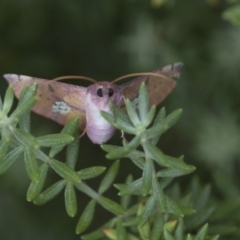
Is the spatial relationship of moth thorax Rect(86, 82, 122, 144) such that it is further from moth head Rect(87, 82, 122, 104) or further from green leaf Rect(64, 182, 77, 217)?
green leaf Rect(64, 182, 77, 217)

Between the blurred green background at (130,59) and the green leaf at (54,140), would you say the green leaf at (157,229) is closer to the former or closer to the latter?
the green leaf at (54,140)

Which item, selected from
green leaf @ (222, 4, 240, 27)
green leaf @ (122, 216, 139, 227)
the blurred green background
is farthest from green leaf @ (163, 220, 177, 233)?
the blurred green background

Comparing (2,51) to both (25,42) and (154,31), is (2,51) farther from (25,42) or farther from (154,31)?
(154,31)

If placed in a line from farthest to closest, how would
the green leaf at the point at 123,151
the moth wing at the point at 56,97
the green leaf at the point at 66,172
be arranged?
the moth wing at the point at 56,97 < the green leaf at the point at 66,172 < the green leaf at the point at 123,151

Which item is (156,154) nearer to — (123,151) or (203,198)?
(123,151)

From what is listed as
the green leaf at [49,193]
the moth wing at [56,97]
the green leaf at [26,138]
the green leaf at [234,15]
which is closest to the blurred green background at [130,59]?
the green leaf at [234,15]
